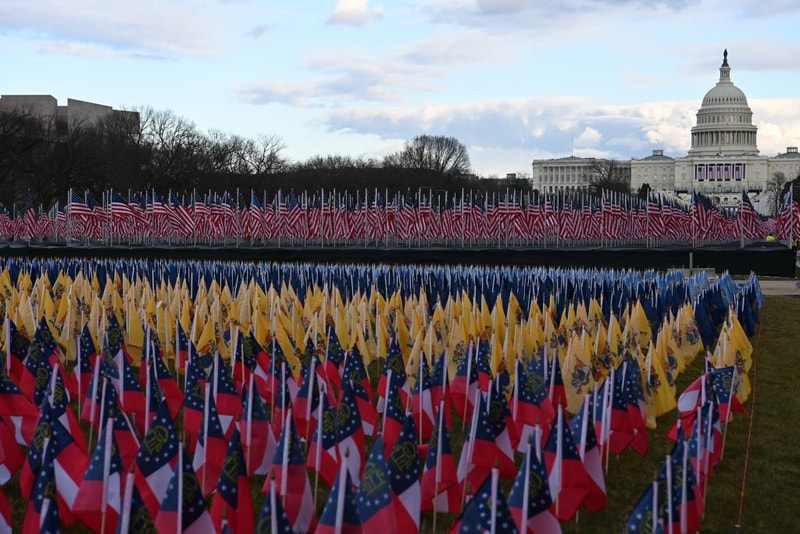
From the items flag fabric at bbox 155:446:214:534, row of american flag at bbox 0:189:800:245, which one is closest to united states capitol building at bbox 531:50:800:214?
row of american flag at bbox 0:189:800:245

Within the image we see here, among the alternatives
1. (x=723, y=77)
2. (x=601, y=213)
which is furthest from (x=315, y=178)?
(x=723, y=77)

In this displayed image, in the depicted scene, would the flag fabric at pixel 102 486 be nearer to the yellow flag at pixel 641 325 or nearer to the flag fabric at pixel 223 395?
the flag fabric at pixel 223 395

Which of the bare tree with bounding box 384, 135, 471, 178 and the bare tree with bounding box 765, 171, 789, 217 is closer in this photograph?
the bare tree with bounding box 384, 135, 471, 178

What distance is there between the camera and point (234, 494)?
25.2 feet

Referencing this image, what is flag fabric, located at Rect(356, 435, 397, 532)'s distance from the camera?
7.34 meters

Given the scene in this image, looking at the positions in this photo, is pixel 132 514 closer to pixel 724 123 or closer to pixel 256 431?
pixel 256 431

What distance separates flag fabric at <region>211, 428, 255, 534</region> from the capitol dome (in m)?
171

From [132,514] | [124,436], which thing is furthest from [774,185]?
[132,514]

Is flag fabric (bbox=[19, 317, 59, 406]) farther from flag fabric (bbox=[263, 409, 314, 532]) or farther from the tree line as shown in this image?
the tree line

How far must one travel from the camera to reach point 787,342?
2272 cm

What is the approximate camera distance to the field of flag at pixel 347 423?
7.37 m

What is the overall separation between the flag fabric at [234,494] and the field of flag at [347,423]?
1 centimetres

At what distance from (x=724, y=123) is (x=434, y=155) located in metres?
66.0

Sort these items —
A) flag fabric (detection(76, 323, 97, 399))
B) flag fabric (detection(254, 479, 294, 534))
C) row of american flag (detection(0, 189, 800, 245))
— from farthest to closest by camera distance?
row of american flag (detection(0, 189, 800, 245)) → flag fabric (detection(76, 323, 97, 399)) → flag fabric (detection(254, 479, 294, 534))
